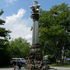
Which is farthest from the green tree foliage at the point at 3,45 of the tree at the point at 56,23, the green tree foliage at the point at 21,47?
the green tree foliage at the point at 21,47

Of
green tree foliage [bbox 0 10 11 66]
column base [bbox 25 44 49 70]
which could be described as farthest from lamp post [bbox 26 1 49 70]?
green tree foliage [bbox 0 10 11 66]

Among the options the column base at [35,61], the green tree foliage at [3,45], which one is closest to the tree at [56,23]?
the green tree foliage at [3,45]

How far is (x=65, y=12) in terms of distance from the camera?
2677 cm

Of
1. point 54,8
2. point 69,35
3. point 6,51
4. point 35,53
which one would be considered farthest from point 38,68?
point 54,8

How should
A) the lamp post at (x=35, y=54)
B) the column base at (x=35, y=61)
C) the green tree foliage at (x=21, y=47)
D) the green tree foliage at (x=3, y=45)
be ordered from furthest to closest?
the green tree foliage at (x=21, y=47) < the green tree foliage at (x=3, y=45) < the lamp post at (x=35, y=54) < the column base at (x=35, y=61)

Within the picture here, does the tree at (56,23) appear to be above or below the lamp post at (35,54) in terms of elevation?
above

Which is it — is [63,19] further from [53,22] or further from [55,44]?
[55,44]

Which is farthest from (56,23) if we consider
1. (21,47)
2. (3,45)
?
(21,47)

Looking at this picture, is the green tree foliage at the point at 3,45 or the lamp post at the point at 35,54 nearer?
the lamp post at the point at 35,54

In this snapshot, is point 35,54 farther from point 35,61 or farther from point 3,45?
point 3,45

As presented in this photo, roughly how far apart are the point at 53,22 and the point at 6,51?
12665mm

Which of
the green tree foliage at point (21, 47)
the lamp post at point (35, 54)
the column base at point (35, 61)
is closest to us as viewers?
the column base at point (35, 61)

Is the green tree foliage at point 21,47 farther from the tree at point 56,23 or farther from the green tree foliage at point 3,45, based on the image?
the tree at point 56,23

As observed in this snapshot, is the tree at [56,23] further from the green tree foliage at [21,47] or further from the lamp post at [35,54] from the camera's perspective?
the green tree foliage at [21,47]
